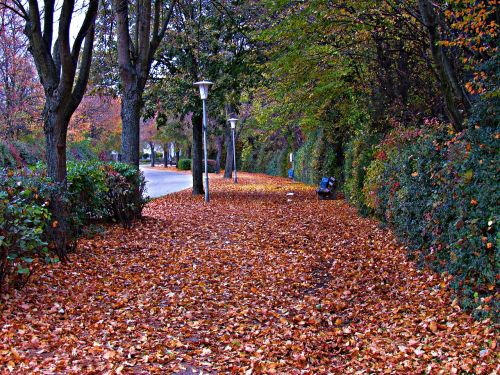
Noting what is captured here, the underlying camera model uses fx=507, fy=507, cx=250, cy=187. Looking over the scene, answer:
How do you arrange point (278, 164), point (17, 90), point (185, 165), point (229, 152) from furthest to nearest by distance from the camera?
point (185, 165), point (278, 164), point (229, 152), point (17, 90)

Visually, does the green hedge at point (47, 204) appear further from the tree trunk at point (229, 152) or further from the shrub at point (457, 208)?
the tree trunk at point (229, 152)

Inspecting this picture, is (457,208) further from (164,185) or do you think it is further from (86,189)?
(164,185)

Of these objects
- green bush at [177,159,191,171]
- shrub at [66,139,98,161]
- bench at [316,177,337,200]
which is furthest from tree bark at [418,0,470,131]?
green bush at [177,159,191,171]

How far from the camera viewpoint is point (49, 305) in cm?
498

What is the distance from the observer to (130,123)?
11.2 meters

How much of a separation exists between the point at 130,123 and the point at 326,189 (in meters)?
7.66

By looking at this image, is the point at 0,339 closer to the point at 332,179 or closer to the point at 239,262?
the point at 239,262

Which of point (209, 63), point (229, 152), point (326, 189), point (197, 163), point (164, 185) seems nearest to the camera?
point (209, 63)

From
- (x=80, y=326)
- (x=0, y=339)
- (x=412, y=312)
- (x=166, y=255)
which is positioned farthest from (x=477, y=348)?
(x=166, y=255)

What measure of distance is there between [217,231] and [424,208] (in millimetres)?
4667

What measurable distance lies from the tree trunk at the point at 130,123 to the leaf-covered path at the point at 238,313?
2.81 metres

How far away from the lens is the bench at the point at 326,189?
1672 cm

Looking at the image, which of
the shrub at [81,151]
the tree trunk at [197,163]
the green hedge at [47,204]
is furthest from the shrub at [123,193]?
the shrub at [81,151]

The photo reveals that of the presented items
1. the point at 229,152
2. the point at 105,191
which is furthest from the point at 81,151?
the point at 105,191
